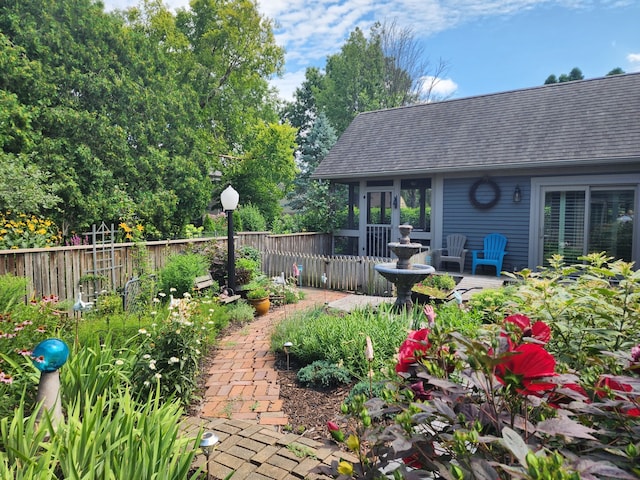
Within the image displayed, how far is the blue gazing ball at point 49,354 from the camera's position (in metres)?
2.15

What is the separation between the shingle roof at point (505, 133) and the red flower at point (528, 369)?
9.35m

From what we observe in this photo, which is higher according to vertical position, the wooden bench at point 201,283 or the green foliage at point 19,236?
the green foliage at point 19,236

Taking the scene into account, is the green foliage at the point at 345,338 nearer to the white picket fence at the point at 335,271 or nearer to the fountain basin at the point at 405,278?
the fountain basin at the point at 405,278

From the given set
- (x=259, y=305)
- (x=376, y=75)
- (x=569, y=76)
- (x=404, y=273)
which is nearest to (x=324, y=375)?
(x=404, y=273)

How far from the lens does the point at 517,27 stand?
15.7m

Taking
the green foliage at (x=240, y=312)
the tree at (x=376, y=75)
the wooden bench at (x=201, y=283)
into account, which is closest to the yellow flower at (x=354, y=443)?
the green foliage at (x=240, y=312)

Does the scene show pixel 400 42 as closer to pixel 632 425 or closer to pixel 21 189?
pixel 21 189

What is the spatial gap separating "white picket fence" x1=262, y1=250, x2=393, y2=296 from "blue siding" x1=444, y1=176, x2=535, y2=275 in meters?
2.61

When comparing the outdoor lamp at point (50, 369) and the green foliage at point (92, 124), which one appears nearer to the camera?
the outdoor lamp at point (50, 369)

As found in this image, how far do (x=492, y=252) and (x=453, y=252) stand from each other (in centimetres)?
96

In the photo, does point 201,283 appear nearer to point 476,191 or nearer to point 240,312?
point 240,312

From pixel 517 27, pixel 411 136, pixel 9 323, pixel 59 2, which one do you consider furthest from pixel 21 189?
pixel 517 27

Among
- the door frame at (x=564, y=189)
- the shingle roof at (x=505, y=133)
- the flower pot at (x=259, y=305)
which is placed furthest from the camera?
the shingle roof at (x=505, y=133)

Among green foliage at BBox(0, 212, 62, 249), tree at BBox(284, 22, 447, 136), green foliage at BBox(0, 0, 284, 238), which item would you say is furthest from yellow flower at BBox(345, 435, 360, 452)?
tree at BBox(284, 22, 447, 136)
